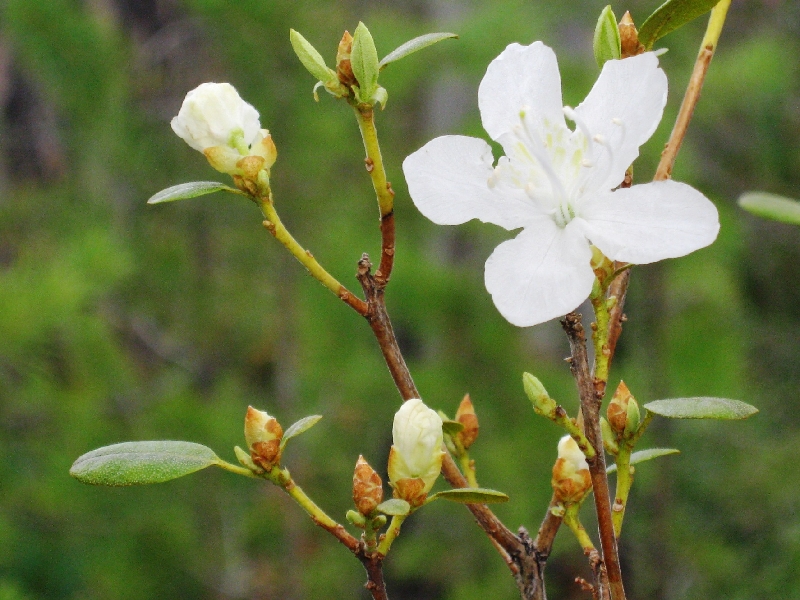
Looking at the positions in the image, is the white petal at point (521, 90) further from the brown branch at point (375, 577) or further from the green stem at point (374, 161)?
the brown branch at point (375, 577)

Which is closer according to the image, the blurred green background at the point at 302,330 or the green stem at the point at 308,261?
the green stem at the point at 308,261

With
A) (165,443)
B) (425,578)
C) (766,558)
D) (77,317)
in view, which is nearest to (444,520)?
(425,578)

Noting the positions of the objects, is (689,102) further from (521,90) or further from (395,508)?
(395,508)

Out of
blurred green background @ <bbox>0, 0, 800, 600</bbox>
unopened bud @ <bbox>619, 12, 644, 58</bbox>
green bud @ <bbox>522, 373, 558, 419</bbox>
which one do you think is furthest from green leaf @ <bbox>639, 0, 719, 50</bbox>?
blurred green background @ <bbox>0, 0, 800, 600</bbox>

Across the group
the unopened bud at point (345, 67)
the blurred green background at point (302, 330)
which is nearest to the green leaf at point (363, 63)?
the unopened bud at point (345, 67)

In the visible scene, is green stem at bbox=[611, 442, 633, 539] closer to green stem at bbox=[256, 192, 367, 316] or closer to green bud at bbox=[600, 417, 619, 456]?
green bud at bbox=[600, 417, 619, 456]

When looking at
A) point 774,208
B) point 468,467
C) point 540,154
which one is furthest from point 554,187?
point 468,467
